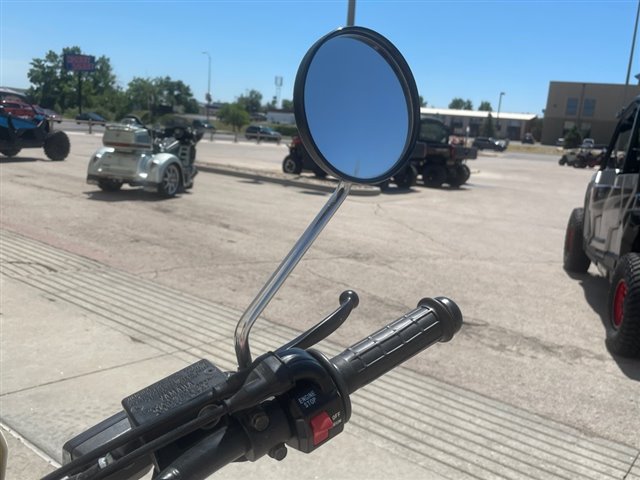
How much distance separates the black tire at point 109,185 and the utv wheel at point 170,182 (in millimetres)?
957

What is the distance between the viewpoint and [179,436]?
49.4 inches

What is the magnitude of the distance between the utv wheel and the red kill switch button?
1058 centimetres

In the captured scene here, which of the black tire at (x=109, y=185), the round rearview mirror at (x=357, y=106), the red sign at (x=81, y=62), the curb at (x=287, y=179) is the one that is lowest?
the curb at (x=287, y=179)

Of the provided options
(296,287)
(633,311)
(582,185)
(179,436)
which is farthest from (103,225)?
(582,185)

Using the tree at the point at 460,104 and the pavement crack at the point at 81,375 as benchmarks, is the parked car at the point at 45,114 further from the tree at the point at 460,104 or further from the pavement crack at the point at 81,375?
the tree at the point at 460,104

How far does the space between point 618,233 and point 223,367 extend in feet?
12.6

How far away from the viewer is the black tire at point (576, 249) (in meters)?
7.81

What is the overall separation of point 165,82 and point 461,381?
96.2 metres

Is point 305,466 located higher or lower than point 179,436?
lower

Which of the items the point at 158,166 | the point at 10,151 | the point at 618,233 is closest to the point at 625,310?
the point at 618,233

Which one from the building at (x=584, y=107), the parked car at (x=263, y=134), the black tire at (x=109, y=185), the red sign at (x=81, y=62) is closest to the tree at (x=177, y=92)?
the red sign at (x=81, y=62)

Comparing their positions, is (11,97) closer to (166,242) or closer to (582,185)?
(166,242)

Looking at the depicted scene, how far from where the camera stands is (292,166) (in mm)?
19328

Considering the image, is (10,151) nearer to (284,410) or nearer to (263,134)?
(284,410)
